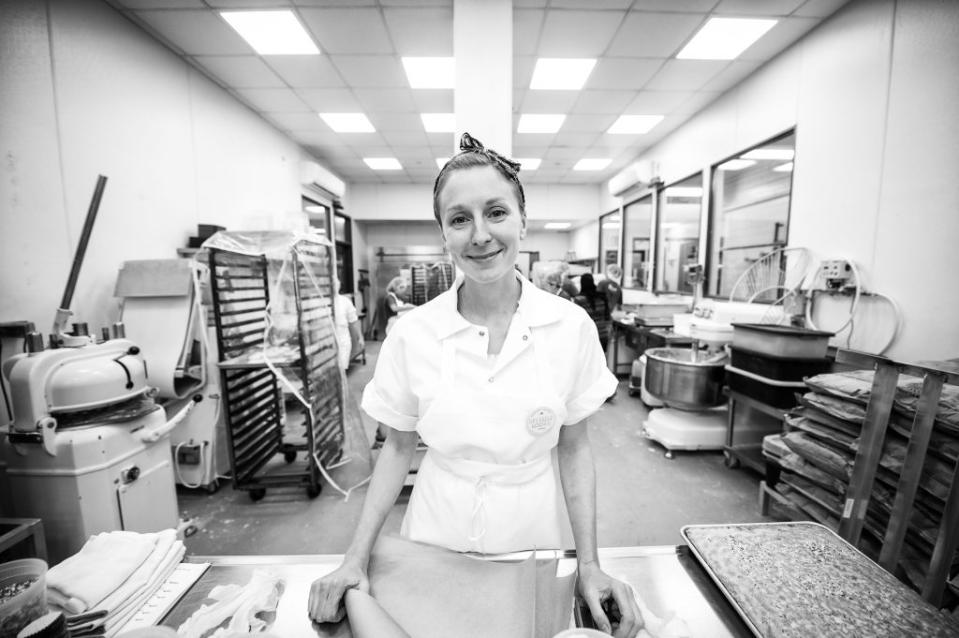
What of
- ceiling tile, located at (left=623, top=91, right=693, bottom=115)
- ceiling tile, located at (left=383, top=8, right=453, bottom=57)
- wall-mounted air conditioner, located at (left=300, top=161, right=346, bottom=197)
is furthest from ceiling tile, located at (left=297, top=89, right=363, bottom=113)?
ceiling tile, located at (left=623, top=91, right=693, bottom=115)

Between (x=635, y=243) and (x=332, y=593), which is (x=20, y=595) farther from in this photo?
(x=635, y=243)

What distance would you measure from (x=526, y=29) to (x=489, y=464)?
3.83 meters

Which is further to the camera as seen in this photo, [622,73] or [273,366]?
[622,73]

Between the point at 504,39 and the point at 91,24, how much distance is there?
3.15m

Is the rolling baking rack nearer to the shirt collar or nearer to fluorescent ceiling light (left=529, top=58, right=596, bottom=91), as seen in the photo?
the shirt collar

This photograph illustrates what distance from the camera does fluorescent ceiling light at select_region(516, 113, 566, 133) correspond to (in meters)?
5.10

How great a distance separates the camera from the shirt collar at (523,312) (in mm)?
973

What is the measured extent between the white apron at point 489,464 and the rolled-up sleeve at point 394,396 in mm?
71

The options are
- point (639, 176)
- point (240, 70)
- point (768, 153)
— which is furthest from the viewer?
point (639, 176)

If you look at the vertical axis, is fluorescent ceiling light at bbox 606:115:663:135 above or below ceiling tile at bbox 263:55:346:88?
above

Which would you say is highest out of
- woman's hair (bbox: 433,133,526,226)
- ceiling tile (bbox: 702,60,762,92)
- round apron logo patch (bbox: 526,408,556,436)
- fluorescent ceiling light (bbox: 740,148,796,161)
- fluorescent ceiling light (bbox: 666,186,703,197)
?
ceiling tile (bbox: 702,60,762,92)

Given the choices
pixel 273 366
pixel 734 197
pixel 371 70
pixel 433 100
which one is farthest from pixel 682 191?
pixel 273 366

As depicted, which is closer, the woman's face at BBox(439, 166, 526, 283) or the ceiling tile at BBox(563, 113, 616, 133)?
the woman's face at BBox(439, 166, 526, 283)

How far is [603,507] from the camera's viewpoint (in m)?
2.64
